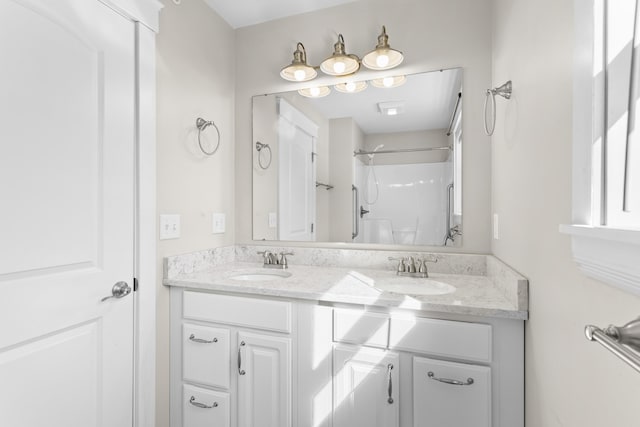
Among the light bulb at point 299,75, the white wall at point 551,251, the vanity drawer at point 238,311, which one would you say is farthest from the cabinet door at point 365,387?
the light bulb at point 299,75

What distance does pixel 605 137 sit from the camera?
2.06 feet

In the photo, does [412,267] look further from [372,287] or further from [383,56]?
[383,56]

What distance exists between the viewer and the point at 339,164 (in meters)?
1.95

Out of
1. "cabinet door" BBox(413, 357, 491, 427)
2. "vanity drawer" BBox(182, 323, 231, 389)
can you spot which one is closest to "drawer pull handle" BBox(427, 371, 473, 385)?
"cabinet door" BBox(413, 357, 491, 427)

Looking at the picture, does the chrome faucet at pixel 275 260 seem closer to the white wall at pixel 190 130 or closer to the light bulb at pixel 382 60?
the white wall at pixel 190 130

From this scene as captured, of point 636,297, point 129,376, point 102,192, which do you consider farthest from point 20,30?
point 636,297

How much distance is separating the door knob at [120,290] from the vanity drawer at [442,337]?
3.64ft

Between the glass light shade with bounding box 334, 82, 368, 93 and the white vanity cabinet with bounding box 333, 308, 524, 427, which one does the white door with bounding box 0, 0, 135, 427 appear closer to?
the white vanity cabinet with bounding box 333, 308, 524, 427

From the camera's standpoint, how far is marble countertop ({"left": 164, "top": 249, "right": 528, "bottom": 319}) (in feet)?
3.81

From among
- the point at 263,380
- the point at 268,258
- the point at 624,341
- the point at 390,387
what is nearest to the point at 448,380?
the point at 390,387

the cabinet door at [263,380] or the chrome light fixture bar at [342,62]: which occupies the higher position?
the chrome light fixture bar at [342,62]

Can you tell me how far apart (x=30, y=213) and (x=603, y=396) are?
158 centimetres

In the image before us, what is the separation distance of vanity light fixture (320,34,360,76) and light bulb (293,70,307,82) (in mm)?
120

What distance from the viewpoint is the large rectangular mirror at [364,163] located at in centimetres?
178
